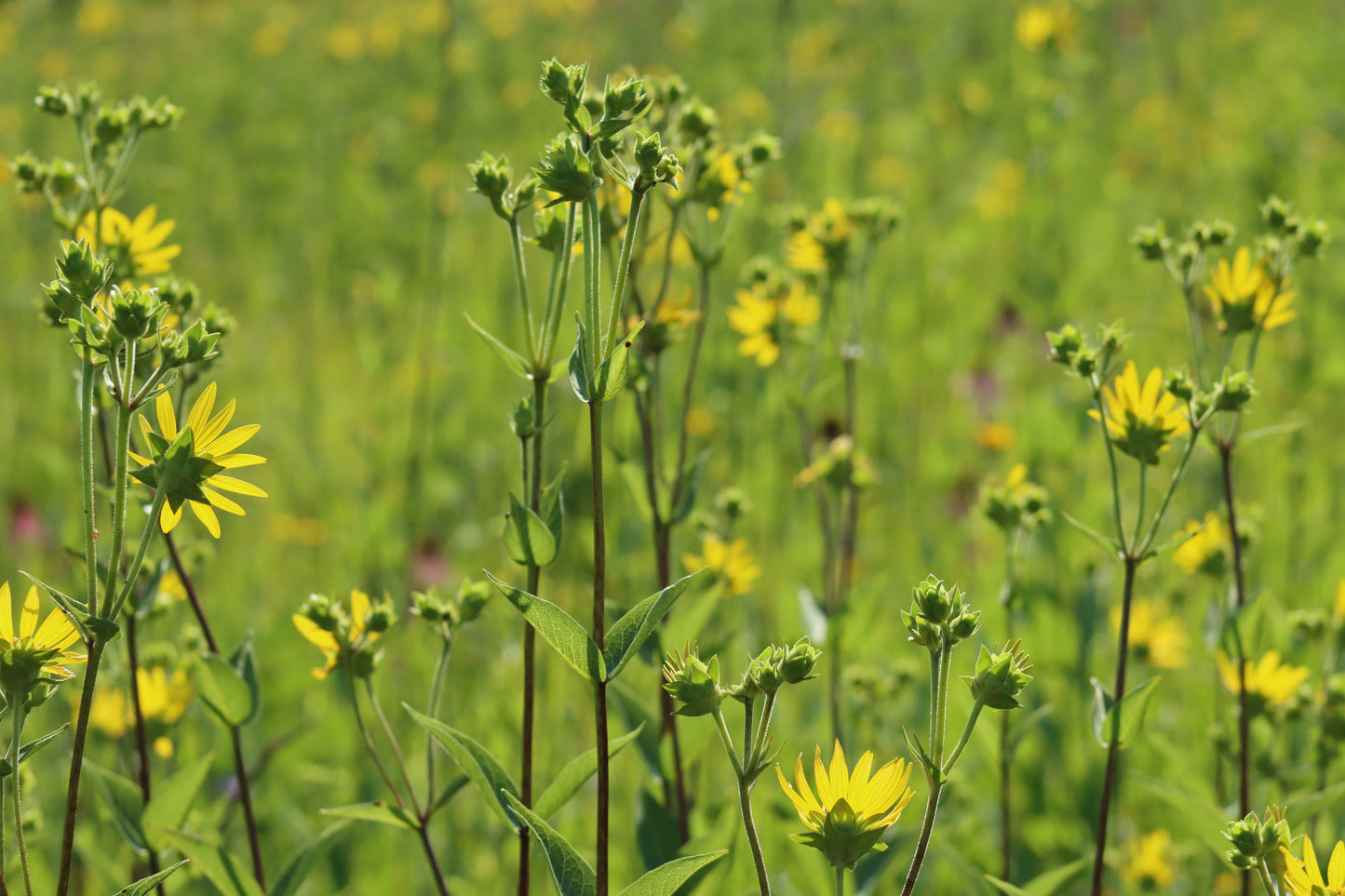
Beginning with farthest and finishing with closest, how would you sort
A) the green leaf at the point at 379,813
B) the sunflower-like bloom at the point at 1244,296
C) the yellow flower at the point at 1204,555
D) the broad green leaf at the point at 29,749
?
the yellow flower at the point at 1204,555 → the sunflower-like bloom at the point at 1244,296 → the green leaf at the point at 379,813 → the broad green leaf at the point at 29,749

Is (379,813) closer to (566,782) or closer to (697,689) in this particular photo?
(566,782)

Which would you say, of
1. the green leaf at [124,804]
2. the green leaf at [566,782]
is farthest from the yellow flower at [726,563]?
the green leaf at [124,804]

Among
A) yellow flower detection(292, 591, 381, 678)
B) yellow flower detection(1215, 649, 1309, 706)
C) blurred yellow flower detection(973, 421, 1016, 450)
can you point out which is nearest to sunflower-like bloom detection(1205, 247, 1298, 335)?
yellow flower detection(1215, 649, 1309, 706)

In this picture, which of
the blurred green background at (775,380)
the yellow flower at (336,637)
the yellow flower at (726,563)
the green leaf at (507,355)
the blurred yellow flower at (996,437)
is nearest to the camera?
the green leaf at (507,355)

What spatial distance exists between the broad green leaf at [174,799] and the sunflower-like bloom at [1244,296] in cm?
165

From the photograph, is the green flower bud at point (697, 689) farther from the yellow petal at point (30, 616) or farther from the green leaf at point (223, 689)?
the green leaf at point (223, 689)

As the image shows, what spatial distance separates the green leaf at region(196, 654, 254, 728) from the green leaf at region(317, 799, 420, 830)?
11.5 inches

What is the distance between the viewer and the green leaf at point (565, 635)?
1.08 metres

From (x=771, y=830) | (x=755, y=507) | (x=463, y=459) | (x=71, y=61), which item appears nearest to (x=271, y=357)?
(x=463, y=459)

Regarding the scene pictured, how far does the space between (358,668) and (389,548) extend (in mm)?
1775

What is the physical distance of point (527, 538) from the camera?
121 centimetres

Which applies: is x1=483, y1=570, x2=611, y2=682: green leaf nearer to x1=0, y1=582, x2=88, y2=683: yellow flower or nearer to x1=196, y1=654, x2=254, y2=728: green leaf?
x1=0, y1=582, x2=88, y2=683: yellow flower

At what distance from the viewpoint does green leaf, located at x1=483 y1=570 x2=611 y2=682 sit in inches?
42.6

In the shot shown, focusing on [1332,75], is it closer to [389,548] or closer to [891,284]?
[891,284]
